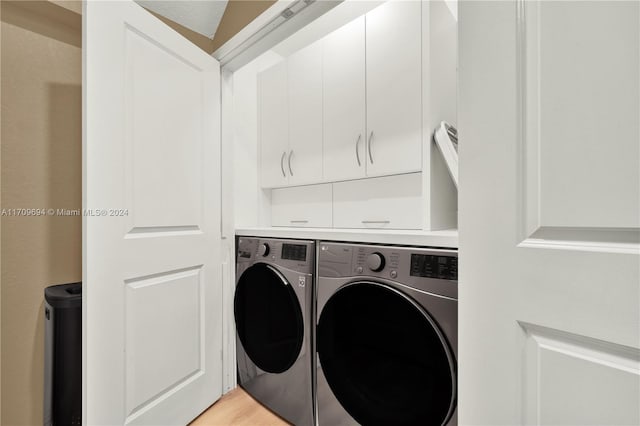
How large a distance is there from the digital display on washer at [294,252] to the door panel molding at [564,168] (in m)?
0.93

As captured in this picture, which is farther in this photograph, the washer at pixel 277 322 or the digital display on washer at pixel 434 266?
the washer at pixel 277 322

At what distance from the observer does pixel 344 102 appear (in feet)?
Answer: 5.74

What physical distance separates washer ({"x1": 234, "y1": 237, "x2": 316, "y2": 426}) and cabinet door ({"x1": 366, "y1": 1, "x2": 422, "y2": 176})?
0.68 m

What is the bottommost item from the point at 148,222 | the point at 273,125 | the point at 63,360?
the point at 63,360

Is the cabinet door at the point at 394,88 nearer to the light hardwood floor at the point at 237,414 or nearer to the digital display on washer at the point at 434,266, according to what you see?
the digital display on washer at the point at 434,266

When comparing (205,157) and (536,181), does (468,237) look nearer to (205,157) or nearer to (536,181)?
(536,181)

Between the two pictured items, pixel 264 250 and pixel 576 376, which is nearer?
pixel 576 376

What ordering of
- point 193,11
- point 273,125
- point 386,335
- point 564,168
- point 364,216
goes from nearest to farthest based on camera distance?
point 564,168, point 386,335, point 193,11, point 364,216, point 273,125

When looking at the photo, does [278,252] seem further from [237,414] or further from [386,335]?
[237,414]

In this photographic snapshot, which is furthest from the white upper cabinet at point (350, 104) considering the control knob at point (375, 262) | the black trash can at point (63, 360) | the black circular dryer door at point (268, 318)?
the black trash can at point (63, 360)

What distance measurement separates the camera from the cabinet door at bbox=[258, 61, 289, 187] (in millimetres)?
2074

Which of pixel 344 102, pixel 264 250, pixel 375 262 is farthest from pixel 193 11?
pixel 375 262

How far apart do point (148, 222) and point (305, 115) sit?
1178 mm

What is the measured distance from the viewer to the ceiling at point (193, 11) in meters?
1.59
